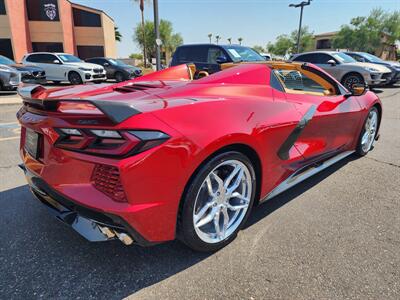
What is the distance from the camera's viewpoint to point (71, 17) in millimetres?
30531

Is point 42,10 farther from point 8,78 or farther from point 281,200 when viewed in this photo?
point 281,200

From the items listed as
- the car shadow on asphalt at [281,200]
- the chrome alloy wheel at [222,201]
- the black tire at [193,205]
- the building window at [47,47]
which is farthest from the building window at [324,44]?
the black tire at [193,205]

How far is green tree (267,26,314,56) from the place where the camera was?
2689 inches

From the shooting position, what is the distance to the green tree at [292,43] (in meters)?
68.3

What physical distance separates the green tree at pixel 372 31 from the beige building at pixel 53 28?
149 feet

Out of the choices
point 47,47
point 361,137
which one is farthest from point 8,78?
point 47,47

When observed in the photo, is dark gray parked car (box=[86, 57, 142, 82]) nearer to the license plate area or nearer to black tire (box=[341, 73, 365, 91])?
black tire (box=[341, 73, 365, 91])

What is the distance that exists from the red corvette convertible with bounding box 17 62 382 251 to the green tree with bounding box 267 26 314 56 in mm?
71815

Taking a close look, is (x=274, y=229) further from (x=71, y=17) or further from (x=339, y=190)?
(x=71, y=17)

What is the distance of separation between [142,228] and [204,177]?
51 cm

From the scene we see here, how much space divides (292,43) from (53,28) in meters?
60.8

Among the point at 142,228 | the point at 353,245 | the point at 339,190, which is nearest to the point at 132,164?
Answer: the point at 142,228

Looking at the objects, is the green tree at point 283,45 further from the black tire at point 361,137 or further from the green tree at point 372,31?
the black tire at point 361,137

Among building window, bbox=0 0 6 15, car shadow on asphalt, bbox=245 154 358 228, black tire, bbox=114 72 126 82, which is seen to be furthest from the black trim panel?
building window, bbox=0 0 6 15
